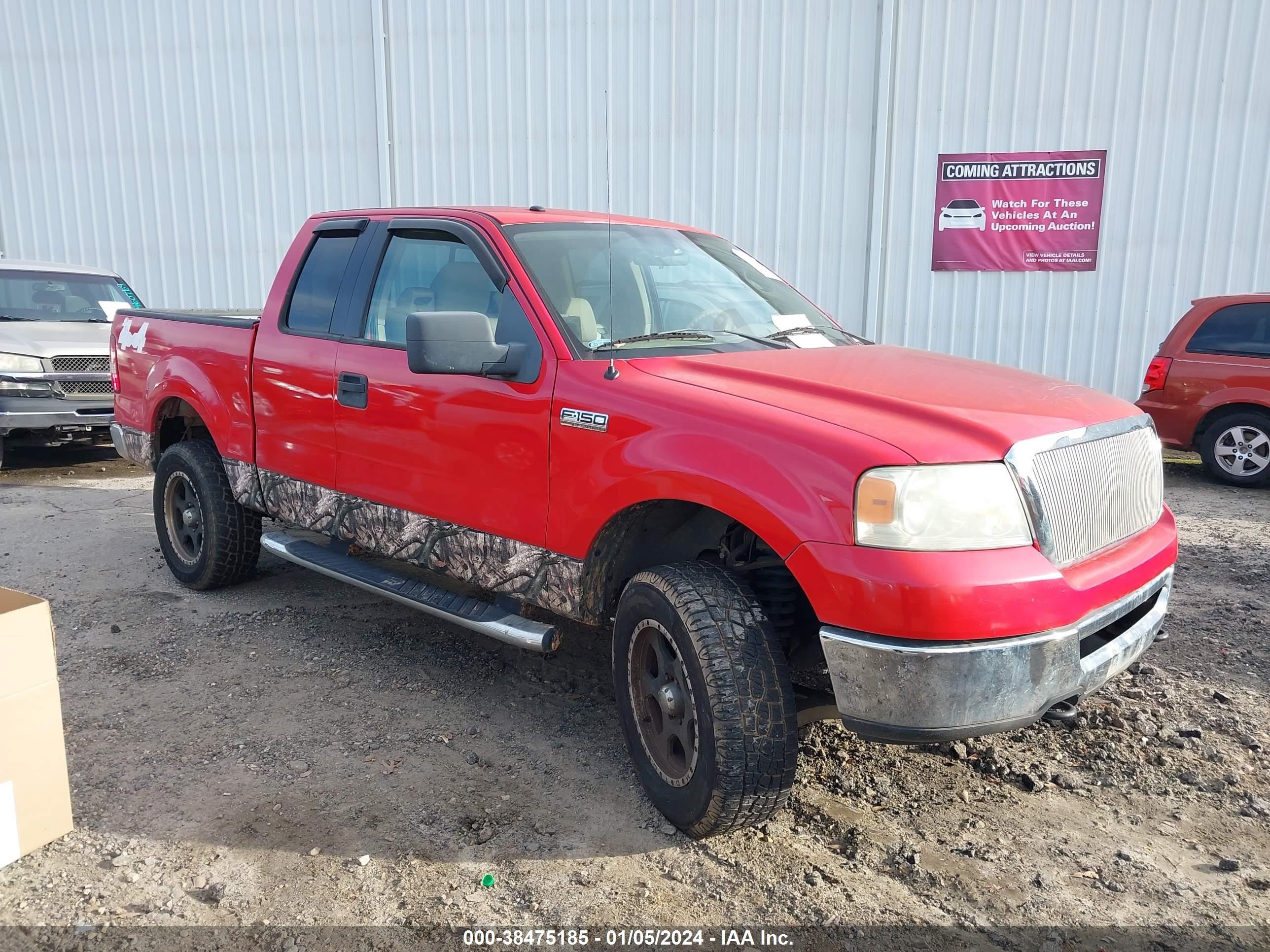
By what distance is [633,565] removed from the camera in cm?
335

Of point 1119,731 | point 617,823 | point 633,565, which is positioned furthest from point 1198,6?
point 617,823

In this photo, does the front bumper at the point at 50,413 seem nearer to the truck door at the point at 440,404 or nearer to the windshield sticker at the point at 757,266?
the truck door at the point at 440,404

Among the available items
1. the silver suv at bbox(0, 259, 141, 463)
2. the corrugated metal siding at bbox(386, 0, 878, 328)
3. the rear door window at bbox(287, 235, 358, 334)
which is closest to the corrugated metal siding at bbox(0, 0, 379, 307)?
the corrugated metal siding at bbox(386, 0, 878, 328)

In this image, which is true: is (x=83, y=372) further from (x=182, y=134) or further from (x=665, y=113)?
(x=665, y=113)

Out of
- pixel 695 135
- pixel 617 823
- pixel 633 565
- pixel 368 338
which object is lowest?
pixel 617 823

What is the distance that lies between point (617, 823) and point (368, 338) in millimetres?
2274

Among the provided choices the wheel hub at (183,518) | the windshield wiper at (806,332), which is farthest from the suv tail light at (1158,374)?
the wheel hub at (183,518)

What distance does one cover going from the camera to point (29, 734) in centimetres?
268

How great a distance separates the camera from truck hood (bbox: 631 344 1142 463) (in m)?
2.59

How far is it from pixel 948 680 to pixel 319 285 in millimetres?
3359

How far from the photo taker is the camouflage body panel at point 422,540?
3344 millimetres

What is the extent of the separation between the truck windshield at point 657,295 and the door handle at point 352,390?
903 millimetres

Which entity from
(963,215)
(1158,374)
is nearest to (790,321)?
(1158,374)

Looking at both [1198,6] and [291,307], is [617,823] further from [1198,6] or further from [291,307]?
[1198,6]
